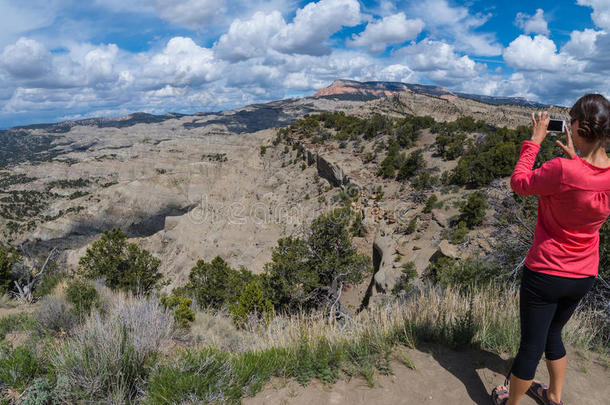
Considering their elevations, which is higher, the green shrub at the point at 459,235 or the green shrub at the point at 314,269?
the green shrub at the point at 459,235

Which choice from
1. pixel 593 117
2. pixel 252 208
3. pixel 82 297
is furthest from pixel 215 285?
pixel 252 208

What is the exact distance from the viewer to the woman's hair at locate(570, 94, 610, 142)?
1.59 metres

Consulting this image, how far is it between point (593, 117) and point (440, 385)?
2.24 meters

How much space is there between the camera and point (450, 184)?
16.8 m

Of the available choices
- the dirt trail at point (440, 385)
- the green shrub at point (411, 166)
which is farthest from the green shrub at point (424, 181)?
the dirt trail at point (440, 385)

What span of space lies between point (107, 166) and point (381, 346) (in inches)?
4168

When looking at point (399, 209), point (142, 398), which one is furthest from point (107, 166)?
point (142, 398)

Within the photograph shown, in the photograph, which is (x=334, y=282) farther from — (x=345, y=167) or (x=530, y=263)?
(x=345, y=167)

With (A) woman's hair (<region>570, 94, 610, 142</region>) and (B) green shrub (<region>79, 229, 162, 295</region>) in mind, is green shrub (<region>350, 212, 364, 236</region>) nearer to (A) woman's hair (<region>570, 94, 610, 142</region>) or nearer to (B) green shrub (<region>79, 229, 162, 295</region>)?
(B) green shrub (<region>79, 229, 162, 295</region>)

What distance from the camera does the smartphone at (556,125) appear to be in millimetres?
1831

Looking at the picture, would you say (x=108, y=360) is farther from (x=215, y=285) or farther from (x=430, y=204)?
(x=430, y=204)

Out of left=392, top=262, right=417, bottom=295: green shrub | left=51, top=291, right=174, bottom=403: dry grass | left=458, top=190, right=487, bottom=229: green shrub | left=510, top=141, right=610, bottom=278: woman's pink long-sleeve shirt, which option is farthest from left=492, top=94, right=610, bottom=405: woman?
left=458, top=190, right=487, bottom=229: green shrub

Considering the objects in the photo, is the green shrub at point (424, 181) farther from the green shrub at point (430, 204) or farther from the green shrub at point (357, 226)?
the green shrub at point (357, 226)

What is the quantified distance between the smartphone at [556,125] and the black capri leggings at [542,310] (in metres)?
0.87
